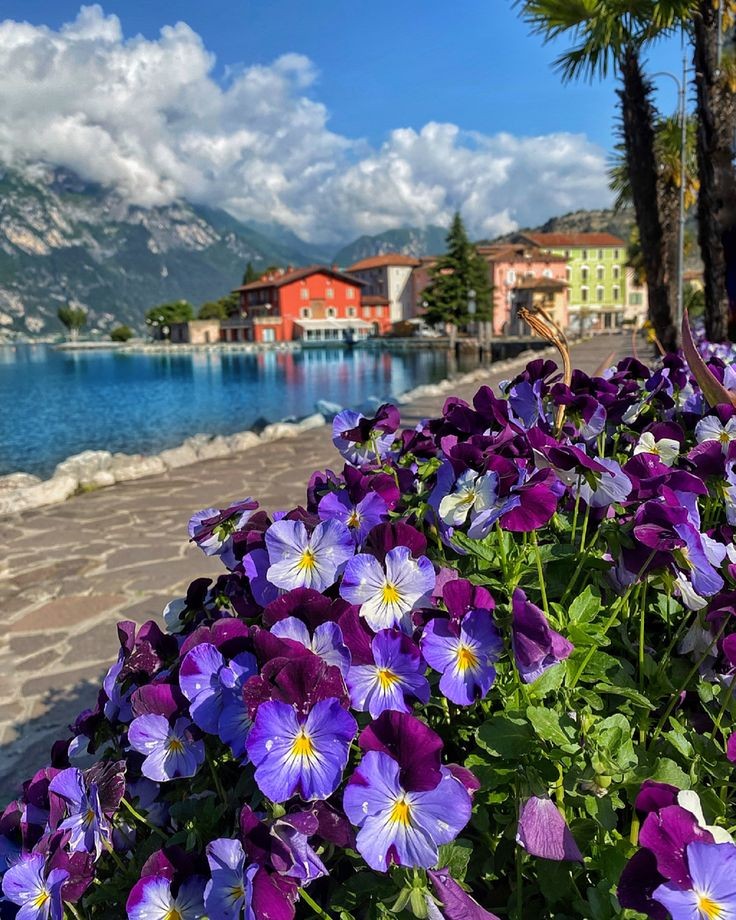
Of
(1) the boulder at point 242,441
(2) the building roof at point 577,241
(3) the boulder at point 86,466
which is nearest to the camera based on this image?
(3) the boulder at point 86,466

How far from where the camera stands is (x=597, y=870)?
0.82 m

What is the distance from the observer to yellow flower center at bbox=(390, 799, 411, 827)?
73 centimetres

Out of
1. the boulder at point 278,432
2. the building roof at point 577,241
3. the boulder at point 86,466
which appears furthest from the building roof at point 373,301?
the boulder at point 86,466

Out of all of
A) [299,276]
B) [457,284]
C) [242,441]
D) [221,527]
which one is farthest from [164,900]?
[299,276]

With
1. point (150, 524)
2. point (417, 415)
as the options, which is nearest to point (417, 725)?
point (150, 524)

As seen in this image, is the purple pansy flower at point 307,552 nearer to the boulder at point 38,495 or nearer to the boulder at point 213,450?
the boulder at point 38,495

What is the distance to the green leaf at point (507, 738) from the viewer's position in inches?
31.8

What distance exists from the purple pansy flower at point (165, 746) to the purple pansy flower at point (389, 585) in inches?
11.5

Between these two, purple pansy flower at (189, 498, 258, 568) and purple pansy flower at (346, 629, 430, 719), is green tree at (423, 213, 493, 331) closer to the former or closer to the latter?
purple pansy flower at (189, 498, 258, 568)

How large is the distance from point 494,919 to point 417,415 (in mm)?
10341

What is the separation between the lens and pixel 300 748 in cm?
76

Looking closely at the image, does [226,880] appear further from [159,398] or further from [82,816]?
[159,398]

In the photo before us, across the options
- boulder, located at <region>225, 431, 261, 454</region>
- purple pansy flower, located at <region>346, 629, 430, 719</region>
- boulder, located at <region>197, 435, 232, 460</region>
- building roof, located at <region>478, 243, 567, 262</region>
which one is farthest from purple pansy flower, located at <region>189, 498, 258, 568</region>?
building roof, located at <region>478, 243, 567, 262</region>

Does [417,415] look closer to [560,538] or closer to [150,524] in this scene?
[150,524]
